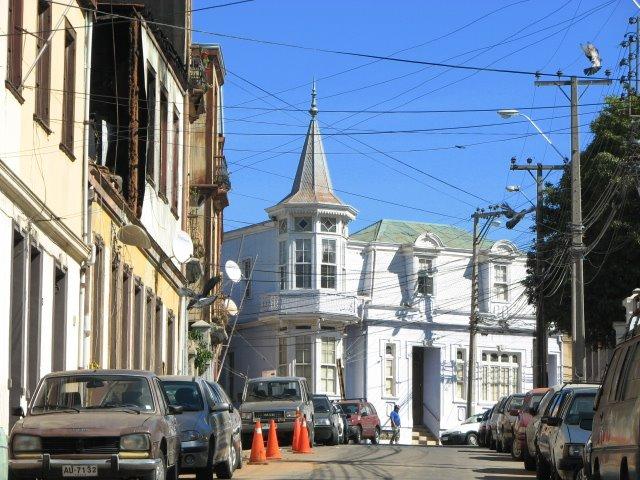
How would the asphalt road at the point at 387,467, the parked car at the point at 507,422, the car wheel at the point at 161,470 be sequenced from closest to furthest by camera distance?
the car wheel at the point at 161,470 < the asphalt road at the point at 387,467 < the parked car at the point at 507,422

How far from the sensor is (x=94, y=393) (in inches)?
699

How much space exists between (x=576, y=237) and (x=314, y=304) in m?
29.0

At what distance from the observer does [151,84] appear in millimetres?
34094

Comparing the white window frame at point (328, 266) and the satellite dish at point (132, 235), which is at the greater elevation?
the white window frame at point (328, 266)

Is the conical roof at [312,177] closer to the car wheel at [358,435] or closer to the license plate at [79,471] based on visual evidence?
the car wheel at [358,435]

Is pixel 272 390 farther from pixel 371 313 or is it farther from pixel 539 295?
pixel 371 313

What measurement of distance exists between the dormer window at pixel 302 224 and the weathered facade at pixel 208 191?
1321cm

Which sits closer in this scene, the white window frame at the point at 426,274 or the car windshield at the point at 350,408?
the car windshield at the point at 350,408

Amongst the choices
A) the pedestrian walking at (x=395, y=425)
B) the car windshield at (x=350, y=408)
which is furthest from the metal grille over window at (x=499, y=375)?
the car windshield at (x=350, y=408)

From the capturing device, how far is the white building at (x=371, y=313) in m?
67.4

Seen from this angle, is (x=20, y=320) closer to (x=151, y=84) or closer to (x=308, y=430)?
(x=151, y=84)

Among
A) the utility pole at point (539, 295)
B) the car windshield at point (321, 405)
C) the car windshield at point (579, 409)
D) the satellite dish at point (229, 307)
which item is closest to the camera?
the car windshield at point (579, 409)

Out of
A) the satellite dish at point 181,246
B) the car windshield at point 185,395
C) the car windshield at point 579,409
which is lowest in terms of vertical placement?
the car windshield at point 579,409

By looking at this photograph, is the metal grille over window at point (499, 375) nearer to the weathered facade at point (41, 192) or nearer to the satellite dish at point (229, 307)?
the satellite dish at point (229, 307)
